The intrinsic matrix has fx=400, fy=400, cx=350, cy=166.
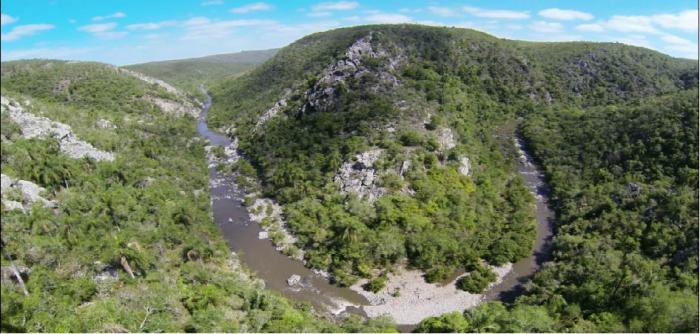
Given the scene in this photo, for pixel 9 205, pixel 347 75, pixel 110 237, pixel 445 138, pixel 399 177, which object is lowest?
pixel 110 237

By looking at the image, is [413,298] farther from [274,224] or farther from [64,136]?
[64,136]

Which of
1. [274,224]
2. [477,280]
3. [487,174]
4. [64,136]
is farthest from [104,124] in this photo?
[487,174]

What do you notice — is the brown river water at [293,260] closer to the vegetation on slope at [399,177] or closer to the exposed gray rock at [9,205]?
the vegetation on slope at [399,177]

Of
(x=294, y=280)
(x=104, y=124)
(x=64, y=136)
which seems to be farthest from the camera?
(x=104, y=124)

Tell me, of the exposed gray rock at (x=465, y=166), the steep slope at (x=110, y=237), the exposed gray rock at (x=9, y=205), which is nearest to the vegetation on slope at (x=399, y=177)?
the exposed gray rock at (x=465, y=166)

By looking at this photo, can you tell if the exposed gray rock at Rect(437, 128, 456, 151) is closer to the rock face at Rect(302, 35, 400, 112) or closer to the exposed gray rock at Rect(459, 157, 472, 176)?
the exposed gray rock at Rect(459, 157, 472, 176)

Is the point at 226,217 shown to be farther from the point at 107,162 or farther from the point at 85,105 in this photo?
the point at 85,105

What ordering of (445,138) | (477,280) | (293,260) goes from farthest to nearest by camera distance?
(445,138) < (293,260) < (477,280)
